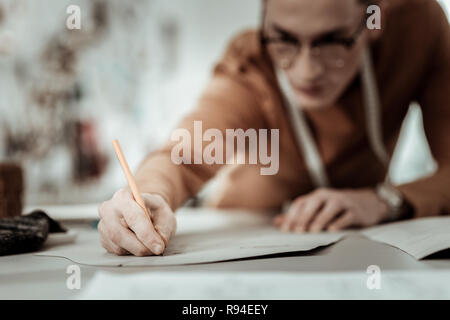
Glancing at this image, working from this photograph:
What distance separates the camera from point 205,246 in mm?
A: 407

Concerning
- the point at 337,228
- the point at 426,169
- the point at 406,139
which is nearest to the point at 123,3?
the point at 406,139

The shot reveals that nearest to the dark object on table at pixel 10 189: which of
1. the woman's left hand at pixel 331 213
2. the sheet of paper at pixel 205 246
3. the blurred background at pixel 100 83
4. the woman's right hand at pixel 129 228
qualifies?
the sheet of paper at pixel 205 246

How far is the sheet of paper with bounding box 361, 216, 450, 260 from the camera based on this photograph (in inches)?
13.8

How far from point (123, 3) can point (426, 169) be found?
139 centimetres

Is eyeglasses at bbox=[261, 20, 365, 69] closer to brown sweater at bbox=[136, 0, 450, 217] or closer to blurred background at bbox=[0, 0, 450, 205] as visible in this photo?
brown sweater at bbox=[136, 0, 450, 217]

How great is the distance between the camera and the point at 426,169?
5.32ft

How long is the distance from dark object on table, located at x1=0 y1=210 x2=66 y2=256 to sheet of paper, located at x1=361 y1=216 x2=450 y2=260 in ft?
1.08

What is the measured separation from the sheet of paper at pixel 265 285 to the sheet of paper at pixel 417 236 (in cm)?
5

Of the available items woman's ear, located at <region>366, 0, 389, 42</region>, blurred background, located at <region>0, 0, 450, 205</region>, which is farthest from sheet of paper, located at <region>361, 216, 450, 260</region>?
blurred background, located at <region>0, 0, 450, 205</region>

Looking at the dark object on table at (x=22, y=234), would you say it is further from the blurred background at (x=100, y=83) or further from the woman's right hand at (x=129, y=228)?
the blurred background at (x=100, y=83)

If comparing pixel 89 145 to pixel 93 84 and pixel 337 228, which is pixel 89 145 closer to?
pixel 93 84

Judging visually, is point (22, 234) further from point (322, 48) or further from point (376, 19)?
point (376, 19)

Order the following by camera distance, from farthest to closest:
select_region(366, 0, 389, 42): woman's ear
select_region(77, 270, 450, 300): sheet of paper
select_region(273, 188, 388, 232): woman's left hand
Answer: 1. select_region(366, 0, 389, 42): woman's ear
2. select_region(273, 188, 388, 232): woman's left hand
3. select_region(77, 270, 450, 300): sheet of paper
